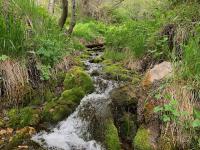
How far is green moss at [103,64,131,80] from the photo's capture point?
6.42 m

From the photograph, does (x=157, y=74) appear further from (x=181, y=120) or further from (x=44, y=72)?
(x=44, y=72)

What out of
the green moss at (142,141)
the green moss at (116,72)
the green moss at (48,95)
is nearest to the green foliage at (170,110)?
Result: the green moss at (142,141)

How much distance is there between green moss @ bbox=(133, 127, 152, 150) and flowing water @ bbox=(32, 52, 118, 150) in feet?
1.50

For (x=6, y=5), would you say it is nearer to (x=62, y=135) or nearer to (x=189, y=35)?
(x=62, y=135)

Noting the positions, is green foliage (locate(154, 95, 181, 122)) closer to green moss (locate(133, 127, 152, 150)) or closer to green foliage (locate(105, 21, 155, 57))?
green moss (locate(133, 127, 152, 150))

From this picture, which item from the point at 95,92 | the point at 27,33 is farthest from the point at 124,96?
the point at 27,33

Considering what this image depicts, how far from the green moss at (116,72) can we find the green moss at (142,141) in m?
2.14

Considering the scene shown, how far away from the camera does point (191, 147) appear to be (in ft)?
12.8

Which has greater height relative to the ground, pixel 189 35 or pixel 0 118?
pixel 189 35

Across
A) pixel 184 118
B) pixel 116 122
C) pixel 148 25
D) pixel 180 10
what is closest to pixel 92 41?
pixel 148 25

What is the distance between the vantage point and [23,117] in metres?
4.57

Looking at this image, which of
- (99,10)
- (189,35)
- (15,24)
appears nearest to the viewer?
(15,24)

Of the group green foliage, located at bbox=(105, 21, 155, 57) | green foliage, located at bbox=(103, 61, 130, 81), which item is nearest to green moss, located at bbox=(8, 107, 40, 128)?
green foliage, located at bbox=(103, 61, 130, 81)

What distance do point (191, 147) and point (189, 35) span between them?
7.69 ft
